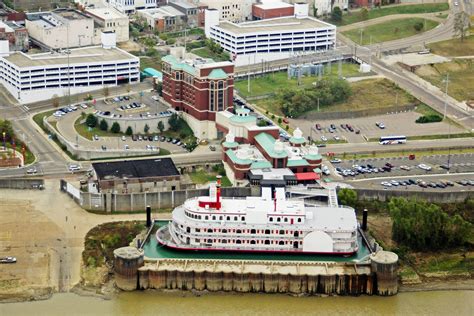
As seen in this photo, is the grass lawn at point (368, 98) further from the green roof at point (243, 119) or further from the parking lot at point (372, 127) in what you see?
the green roof at point (243, 119)

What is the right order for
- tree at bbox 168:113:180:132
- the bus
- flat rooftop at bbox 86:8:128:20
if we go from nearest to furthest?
the bus, tree at bbox 168:113:180:132, flat rooftop at bbox 86:8:128:20

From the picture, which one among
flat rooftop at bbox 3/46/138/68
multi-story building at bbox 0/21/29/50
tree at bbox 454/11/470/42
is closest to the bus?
flat rooftop at bbox 3/46/138/68

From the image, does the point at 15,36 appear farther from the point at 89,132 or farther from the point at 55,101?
the point at 89,132

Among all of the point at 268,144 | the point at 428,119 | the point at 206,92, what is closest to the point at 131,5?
the point at 206,92

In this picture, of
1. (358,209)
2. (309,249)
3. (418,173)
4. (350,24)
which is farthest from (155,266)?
(350,24)

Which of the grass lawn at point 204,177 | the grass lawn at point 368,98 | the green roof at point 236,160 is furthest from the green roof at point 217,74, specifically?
the green roof at point 236,160

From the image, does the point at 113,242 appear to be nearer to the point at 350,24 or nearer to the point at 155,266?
the point at 155,266

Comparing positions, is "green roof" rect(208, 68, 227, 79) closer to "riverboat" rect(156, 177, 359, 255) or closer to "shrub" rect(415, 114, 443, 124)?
"shrub" rect(415, 114, 443, 124)
